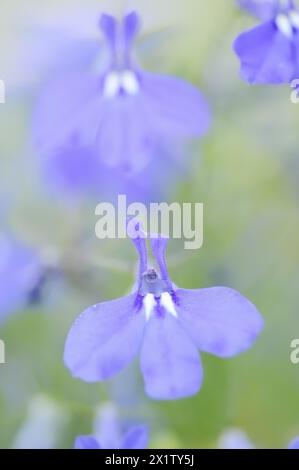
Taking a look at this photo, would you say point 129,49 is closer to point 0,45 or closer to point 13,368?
point 0,45

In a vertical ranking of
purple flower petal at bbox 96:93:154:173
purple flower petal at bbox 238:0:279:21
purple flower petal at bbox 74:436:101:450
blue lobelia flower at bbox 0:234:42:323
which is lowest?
purple flower petal at bbox 74:436:101:450

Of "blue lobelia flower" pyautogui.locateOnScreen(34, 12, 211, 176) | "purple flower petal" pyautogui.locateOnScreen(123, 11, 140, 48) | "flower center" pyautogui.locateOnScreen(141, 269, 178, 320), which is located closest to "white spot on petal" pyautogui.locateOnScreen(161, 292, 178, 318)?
"flower center" pyautogui.locateOnScreen(141, 269, 178, 320)

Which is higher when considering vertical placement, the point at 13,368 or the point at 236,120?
the point at 236,120

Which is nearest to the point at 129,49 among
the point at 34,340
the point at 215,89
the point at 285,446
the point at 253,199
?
the point at 215,89

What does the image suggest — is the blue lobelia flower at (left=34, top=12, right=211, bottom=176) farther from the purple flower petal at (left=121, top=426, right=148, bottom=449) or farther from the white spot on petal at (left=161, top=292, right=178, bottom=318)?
the purple flower petal at (left=121, top=426, right=148, bottom=449)

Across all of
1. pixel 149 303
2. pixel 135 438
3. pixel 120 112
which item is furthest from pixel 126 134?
pixel 135 438

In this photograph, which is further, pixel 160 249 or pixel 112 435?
pixel 112 435

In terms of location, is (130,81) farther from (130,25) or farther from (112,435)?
(112,435)
